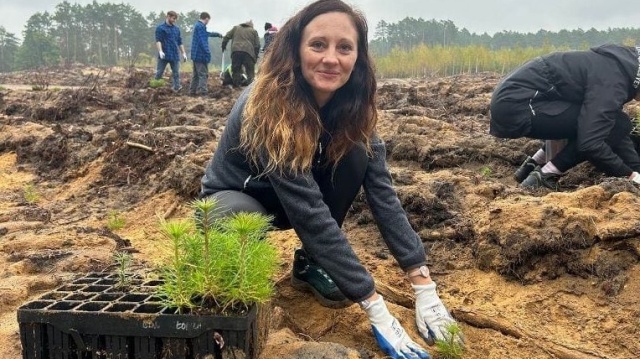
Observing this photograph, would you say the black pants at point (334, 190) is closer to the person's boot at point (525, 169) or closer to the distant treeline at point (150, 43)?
the person's boot at point (525, 169)

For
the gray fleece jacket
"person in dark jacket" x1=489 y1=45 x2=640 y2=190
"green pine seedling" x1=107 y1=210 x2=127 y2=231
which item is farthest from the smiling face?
"green pine seedling" x1=107 y1=210 x2=127 y2=231

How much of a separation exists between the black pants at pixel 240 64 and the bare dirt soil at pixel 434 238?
5294 millimetres

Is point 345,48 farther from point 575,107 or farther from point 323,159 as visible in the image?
point 575,107

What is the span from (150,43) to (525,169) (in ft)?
180

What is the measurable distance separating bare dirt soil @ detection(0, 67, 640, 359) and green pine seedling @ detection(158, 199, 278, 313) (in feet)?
0.56

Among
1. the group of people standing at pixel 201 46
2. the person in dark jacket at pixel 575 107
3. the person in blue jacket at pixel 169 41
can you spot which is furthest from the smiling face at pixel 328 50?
the person in blue jacket at pixel 169 41

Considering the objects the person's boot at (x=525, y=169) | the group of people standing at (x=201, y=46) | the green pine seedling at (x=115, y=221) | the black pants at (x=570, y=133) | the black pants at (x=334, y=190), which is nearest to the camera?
the black pants at (x=334, y=190)

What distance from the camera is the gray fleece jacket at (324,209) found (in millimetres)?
2039

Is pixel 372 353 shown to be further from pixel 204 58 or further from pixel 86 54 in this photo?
pixel 86 54

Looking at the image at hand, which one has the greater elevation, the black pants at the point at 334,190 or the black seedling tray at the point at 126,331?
the black pants at the point at 334,190

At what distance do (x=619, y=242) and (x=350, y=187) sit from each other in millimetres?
1469

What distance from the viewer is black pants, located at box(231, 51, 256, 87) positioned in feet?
35.8

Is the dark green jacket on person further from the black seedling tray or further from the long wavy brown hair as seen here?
the black seedling tray

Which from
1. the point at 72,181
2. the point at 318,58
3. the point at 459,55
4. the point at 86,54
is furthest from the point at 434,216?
the point at 86,54
